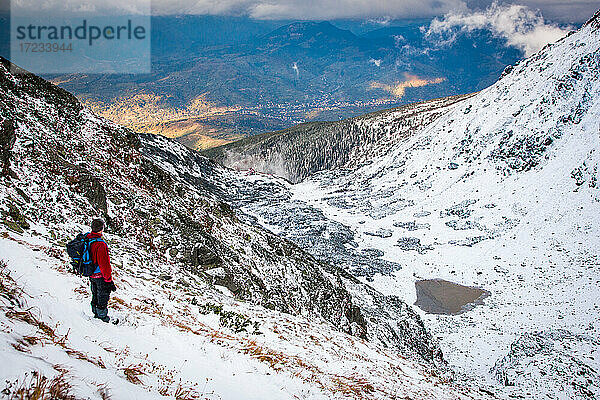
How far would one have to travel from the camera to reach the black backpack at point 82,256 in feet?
18.6

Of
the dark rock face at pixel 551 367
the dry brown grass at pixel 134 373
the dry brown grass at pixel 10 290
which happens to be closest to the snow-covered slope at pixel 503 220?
the dark rock face at pixel 551 367

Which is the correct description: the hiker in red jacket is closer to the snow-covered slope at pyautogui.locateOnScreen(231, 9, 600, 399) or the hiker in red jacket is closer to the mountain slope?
the snow-covered slope at pyautogui.locateOnScreen(231, 9, 600, 399)

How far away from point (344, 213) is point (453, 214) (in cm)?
1505

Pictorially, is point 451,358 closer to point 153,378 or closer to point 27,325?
point 153,378

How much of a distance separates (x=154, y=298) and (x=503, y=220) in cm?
4134

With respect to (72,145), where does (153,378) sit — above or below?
below

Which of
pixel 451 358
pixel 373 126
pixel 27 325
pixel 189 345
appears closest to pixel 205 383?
pixel 189 345

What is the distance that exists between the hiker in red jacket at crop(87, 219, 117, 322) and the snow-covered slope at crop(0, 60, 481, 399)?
0.80 ft

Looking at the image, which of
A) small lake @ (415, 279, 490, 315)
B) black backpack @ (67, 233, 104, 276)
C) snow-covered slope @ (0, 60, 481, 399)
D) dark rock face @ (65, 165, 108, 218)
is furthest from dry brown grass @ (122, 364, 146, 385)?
small lake @ (415, 279, 490, 315)

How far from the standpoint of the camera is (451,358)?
21125mm

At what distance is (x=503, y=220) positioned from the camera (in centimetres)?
3881

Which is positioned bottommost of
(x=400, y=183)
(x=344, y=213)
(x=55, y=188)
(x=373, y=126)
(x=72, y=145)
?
(x=344, y=213)

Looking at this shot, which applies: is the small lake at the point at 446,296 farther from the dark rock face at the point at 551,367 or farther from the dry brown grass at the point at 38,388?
the dry brown grass at the point at 38,388

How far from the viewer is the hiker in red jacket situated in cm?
578
